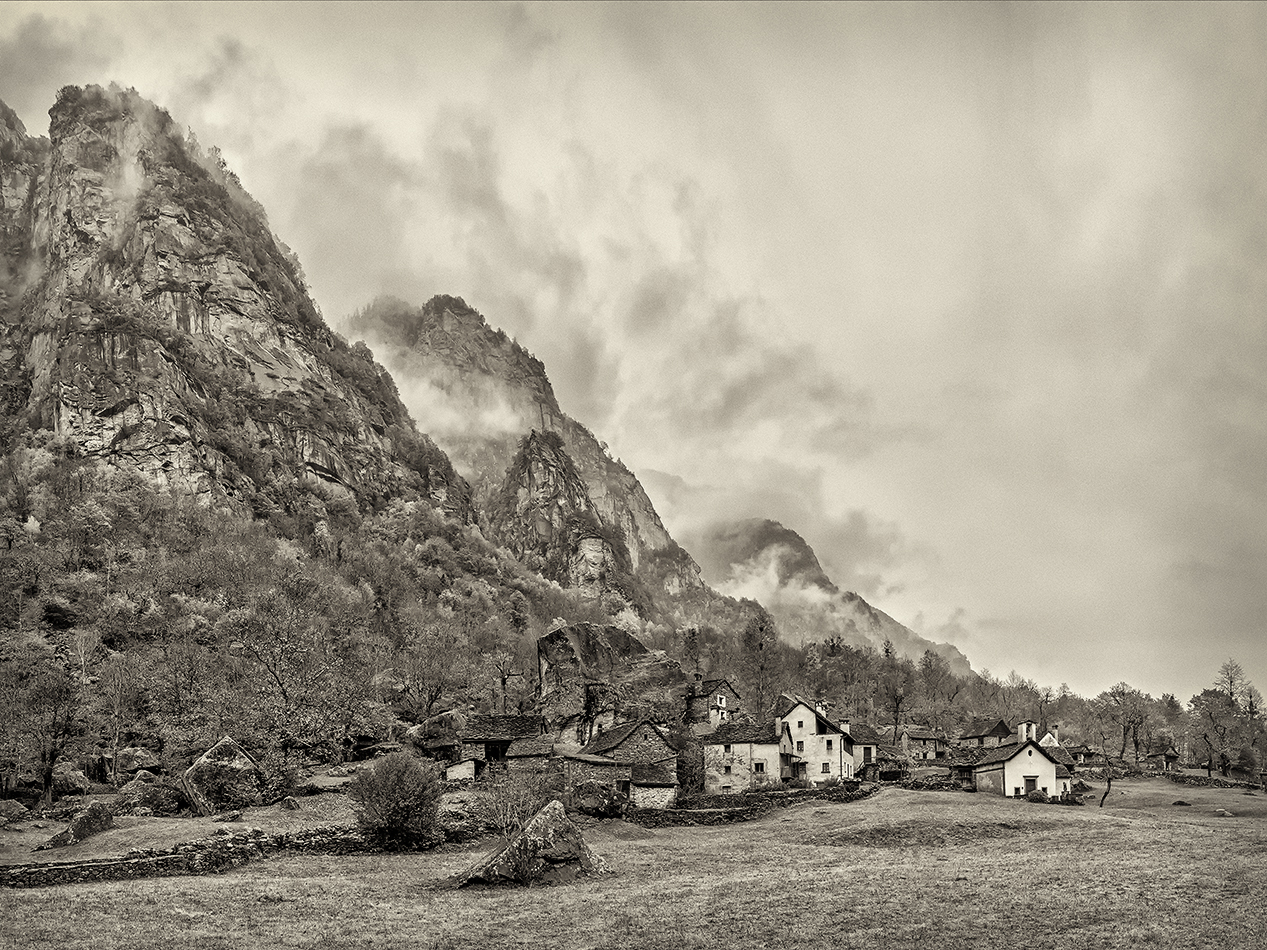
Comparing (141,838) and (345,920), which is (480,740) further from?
(345,920)

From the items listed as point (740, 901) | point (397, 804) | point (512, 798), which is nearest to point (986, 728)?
point (512, 798)

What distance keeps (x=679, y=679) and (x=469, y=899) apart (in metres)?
84.2

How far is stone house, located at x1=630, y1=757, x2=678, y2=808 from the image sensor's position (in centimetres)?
6938

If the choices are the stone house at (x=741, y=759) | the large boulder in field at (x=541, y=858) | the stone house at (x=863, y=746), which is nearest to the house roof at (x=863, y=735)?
the stone house at (x=863, y=746)

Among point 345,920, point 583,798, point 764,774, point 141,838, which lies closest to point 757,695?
point 764,774

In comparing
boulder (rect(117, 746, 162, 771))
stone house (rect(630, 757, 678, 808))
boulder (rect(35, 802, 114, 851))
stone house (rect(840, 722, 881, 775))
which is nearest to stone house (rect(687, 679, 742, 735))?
stone house (rect(840, 722, 881, 775))

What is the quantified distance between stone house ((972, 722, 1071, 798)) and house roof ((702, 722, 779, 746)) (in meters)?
17.6

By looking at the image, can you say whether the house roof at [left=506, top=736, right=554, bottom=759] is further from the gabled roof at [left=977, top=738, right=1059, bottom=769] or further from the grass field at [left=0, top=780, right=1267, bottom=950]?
the gabled roof at [left=977, top=738, right=1059, bottom=769]

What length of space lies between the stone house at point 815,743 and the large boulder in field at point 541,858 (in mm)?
48854

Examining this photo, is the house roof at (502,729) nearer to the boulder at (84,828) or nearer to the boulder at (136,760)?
the boulder at (136,760)

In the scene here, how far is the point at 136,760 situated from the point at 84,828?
32908 mm

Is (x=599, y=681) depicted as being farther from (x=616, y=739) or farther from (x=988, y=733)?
(x=988, y=733)

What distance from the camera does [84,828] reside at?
48.8 m

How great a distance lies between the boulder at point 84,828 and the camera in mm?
48125
